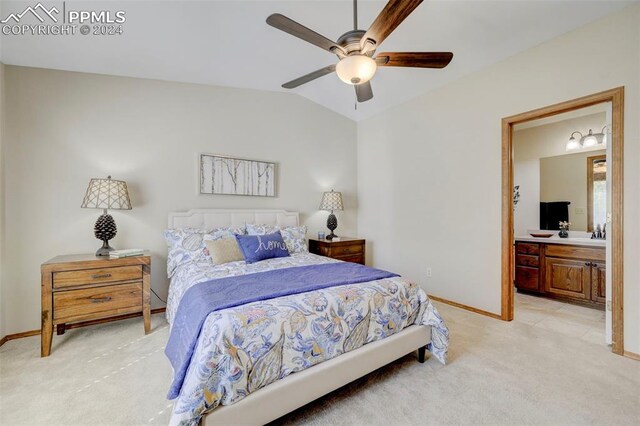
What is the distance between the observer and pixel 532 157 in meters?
4.52

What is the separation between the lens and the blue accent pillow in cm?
286

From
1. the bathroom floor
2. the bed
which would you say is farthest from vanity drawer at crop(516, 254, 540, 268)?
the bed

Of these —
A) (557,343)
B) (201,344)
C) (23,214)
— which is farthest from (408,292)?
(23,214)

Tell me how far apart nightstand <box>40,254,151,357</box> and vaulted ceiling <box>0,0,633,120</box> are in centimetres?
196

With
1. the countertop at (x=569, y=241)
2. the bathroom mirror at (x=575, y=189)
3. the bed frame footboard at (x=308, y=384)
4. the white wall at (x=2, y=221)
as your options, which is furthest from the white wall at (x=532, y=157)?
the white wall at (x=2, y=221)

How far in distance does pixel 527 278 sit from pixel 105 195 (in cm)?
533

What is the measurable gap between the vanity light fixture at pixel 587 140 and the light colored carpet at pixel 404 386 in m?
2.82

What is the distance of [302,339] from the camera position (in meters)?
1.57

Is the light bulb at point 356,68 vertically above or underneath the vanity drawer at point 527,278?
above

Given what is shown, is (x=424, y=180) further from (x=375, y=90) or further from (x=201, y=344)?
(x=201, y=344)

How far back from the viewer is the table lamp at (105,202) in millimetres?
2678

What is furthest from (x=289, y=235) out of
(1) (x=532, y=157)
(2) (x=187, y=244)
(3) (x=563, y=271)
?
(1) (x=532, y=157)

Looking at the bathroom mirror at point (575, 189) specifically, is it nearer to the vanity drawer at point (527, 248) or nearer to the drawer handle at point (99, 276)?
the vanity drawer at point (527, 248)

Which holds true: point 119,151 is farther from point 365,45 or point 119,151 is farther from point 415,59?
point 415,59
